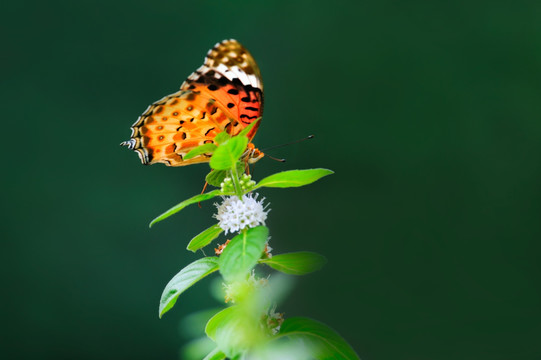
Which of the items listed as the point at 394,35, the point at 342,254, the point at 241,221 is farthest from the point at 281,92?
the point at 241,221

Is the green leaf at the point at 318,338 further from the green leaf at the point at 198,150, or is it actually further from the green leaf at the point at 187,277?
the green leaf at the point at 198,150

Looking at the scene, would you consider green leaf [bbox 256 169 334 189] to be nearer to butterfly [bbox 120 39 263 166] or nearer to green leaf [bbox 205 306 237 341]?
green leaf [bbox 205 306 237 341]

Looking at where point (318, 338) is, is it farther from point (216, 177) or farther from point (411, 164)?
point (411, 164)

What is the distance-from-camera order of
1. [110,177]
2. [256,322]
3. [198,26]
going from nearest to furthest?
1. [256,322]
2. [110,177]
3. [198,26]

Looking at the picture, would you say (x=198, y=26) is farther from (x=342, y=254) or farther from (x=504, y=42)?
(x=504, y=42)

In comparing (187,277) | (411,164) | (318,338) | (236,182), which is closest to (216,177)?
(236,182)

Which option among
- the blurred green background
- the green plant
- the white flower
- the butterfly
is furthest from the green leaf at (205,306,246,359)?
the blurred green background

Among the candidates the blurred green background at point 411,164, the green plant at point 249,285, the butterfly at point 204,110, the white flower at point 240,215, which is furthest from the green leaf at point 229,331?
the blurred green background at point 411,164
